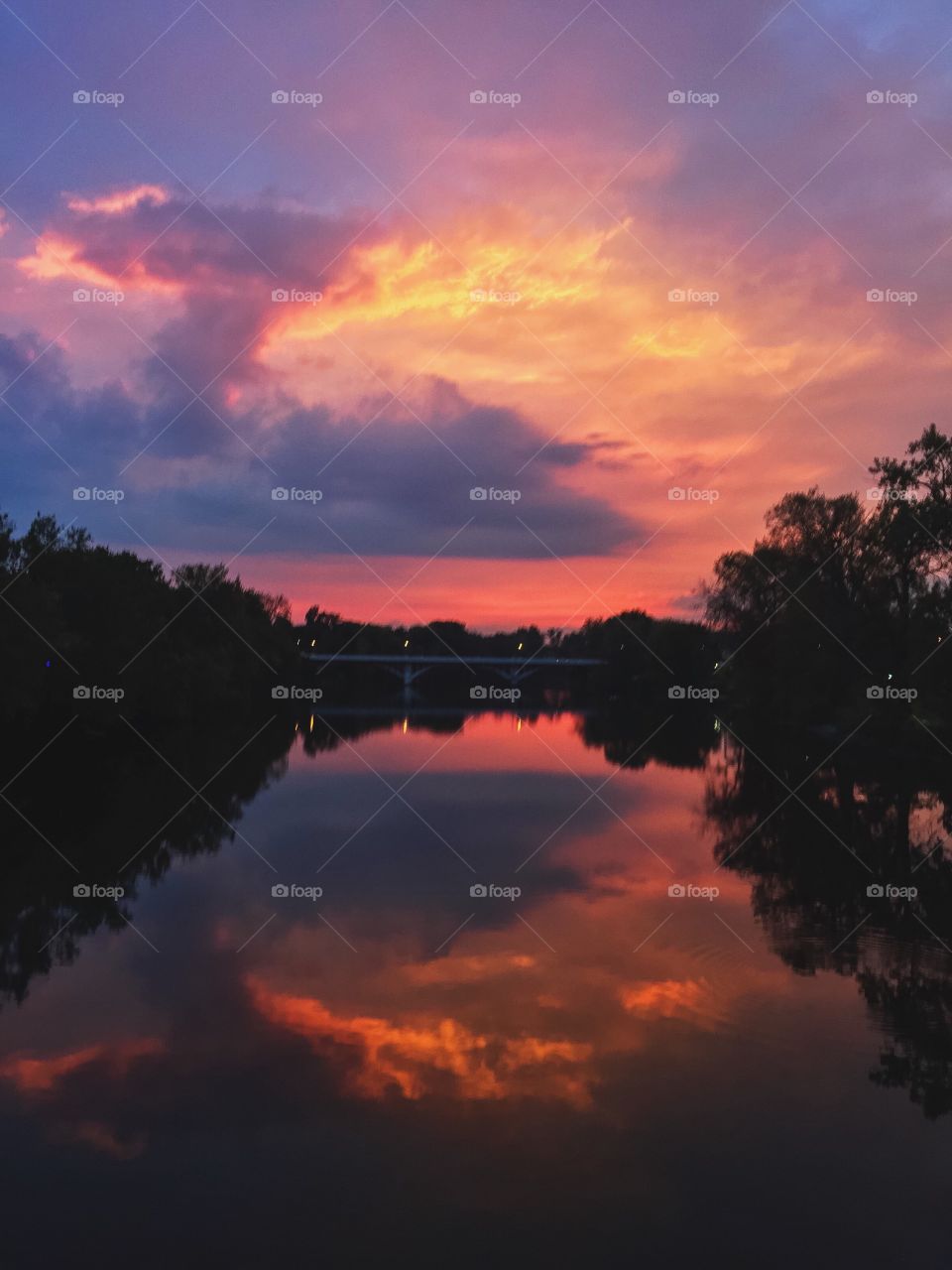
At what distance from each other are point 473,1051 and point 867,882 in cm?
1252

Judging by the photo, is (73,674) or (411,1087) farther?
(73,674)

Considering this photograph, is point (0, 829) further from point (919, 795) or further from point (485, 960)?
point (919, 795)

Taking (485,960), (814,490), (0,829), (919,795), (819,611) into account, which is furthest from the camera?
(814,490)

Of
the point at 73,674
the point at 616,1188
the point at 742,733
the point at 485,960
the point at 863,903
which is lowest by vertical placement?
the point at 616,1188

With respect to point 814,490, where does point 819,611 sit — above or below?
below

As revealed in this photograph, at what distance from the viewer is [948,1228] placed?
8.57m

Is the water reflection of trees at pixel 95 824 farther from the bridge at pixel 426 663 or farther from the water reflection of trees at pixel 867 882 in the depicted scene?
the bridge at pixel 426 663

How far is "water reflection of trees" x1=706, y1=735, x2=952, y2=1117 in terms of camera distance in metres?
13.0

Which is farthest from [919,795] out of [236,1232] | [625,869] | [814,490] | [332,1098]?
[814,490]

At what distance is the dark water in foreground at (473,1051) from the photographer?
850 centimetres

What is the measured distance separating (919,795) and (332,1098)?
31.8 m

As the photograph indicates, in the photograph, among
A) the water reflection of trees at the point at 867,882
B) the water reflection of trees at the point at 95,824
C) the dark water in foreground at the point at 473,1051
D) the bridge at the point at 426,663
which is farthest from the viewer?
the bridge at the point at 426,663

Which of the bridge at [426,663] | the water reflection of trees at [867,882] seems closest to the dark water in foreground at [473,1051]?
the water reflection of trees at [867,882]

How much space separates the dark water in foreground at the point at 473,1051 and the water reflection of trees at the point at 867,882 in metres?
0.09
